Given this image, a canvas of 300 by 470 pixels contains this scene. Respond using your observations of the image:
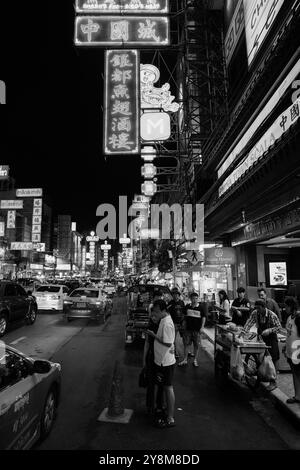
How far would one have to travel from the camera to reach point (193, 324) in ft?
28.5

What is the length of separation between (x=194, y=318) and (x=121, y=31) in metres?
14.0

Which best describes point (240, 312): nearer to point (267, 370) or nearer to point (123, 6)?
point (267, 370)

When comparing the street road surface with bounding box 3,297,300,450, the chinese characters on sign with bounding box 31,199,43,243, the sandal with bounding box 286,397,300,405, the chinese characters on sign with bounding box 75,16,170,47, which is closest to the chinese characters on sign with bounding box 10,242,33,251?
the chinese characters on sign with bounding box 31,199,43,243

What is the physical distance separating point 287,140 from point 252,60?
25.7 ft

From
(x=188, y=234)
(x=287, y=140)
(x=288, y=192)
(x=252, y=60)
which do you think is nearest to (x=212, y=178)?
(x=188, y=234)

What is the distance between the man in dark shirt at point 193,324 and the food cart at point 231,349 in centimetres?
79

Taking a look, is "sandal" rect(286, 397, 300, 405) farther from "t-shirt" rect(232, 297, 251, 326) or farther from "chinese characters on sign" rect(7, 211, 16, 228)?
"chinese characters on sign" rect(7, 211, 16, 228)

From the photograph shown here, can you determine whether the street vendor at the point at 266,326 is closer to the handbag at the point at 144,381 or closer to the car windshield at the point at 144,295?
the handbag at the point at 144,381

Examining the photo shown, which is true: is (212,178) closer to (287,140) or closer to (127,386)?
(287,140)

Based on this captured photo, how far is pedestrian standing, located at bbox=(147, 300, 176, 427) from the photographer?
16.4 ft

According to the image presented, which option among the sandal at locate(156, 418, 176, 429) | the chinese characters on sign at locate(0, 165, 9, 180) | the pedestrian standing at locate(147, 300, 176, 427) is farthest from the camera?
the chinese characters on sign at locate(0, 165, 9, 180)

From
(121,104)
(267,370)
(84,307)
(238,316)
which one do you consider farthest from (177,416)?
(121,104)

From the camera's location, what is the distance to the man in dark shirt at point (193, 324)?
869 cm

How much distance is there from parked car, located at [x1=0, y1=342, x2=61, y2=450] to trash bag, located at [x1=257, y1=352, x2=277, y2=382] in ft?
12.5
